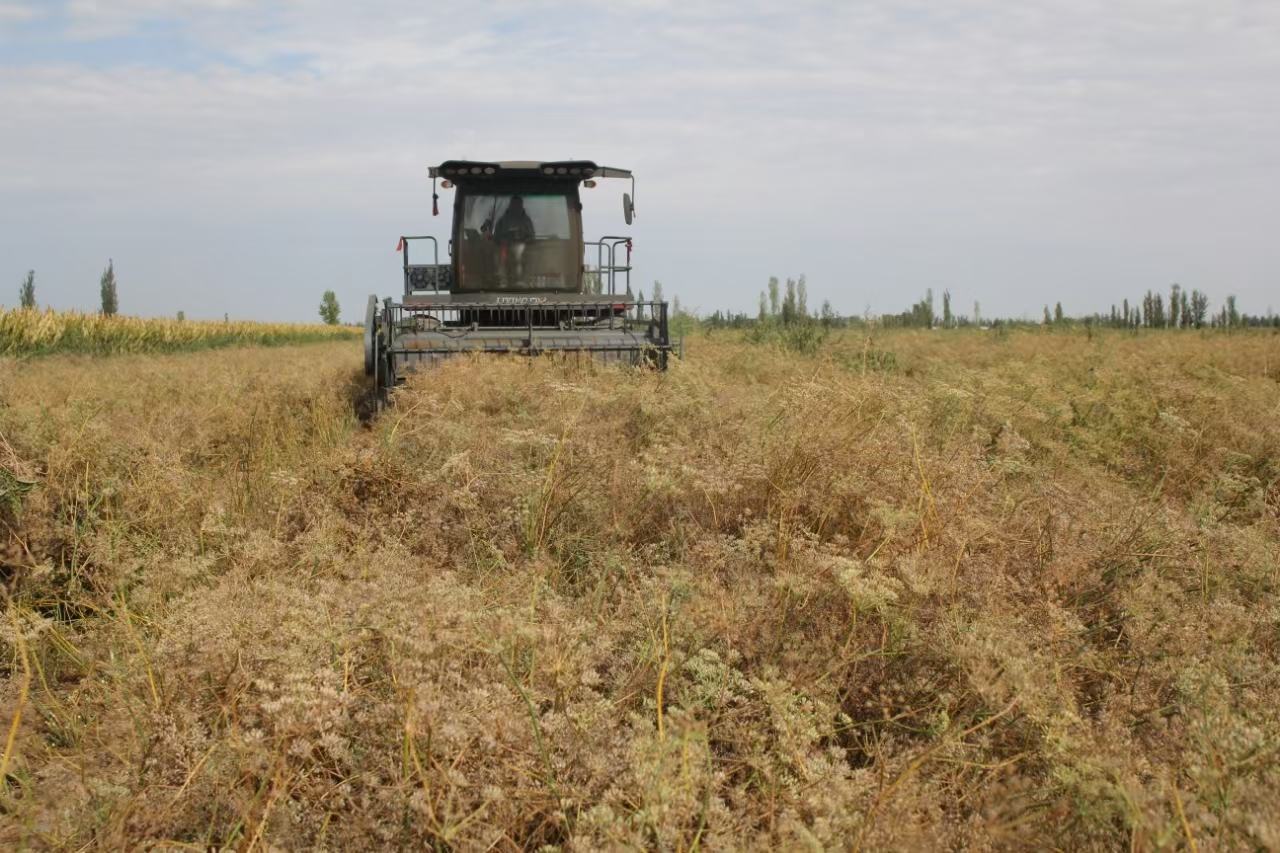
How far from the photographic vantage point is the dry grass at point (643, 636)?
2.65 metres

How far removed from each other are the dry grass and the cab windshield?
607 cm

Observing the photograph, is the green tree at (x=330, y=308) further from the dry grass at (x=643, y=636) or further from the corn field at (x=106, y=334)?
the dry grass at (x=643, y=636)

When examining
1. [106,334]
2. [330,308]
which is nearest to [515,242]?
[106,334]

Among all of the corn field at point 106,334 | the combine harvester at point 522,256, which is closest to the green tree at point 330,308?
the corn field at point 106,334

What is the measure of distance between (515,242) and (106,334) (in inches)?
712

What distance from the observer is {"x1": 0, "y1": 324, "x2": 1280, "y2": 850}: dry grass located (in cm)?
265

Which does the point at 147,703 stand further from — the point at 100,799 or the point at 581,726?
the point at 581,726

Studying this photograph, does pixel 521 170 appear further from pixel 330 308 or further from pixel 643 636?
pixel 330 308

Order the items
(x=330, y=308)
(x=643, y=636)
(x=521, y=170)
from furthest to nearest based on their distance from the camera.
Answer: (x=330, y=308) < (x=521, y=170) < (x=643, y=636)

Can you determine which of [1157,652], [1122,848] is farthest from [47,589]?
[1157,652]

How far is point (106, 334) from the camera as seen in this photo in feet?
82.5

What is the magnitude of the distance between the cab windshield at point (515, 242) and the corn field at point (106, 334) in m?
8.75

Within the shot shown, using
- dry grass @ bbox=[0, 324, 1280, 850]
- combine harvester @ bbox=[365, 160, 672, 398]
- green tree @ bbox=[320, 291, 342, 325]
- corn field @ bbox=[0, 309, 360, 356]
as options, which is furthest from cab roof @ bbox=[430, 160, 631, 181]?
green tree @ bbox=[320, 291, 342, 325]

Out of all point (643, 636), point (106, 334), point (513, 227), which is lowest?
point (643, 636)
